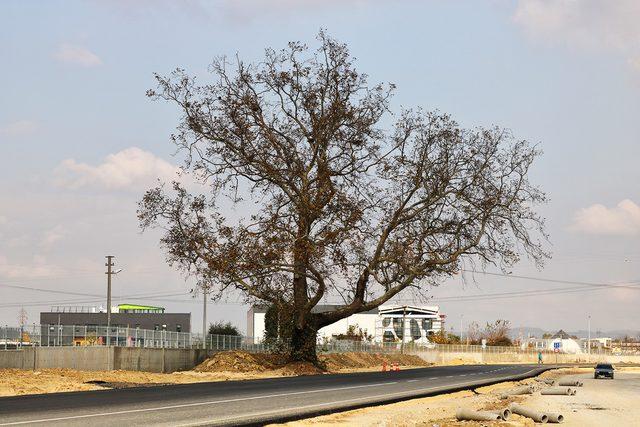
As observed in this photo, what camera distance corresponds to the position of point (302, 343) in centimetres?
5778

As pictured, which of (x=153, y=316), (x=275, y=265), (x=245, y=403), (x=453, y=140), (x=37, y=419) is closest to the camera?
(x=37, y=419)

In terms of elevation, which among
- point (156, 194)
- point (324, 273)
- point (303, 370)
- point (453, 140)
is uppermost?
point (453, 140)

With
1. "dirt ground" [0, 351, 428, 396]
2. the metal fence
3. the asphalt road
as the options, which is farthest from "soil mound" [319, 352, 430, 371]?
the asphalt road

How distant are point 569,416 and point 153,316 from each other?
14052 cm

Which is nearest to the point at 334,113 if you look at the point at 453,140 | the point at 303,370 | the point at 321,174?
the point at 321,174

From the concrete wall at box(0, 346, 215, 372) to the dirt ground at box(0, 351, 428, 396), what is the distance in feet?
7.97

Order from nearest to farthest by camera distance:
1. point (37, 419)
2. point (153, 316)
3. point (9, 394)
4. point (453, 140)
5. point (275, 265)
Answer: point (37, 419) → point (9, 394) → point (275, 265) → point (453, 140) → point (153, 316)

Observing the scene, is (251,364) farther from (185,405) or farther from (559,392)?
(185,405)

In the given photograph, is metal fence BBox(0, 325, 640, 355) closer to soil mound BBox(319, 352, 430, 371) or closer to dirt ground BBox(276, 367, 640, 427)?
soil mound BBox(319, 352, 430, 371)

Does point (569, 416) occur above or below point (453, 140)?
below

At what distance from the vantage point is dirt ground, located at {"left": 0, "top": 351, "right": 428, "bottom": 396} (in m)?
31.8

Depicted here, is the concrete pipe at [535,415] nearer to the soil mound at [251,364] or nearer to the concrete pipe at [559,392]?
the concrete pipe at [559,392]

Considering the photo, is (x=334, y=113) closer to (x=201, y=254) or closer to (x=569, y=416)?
(x=201, y=254)

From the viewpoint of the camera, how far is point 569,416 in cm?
2464
